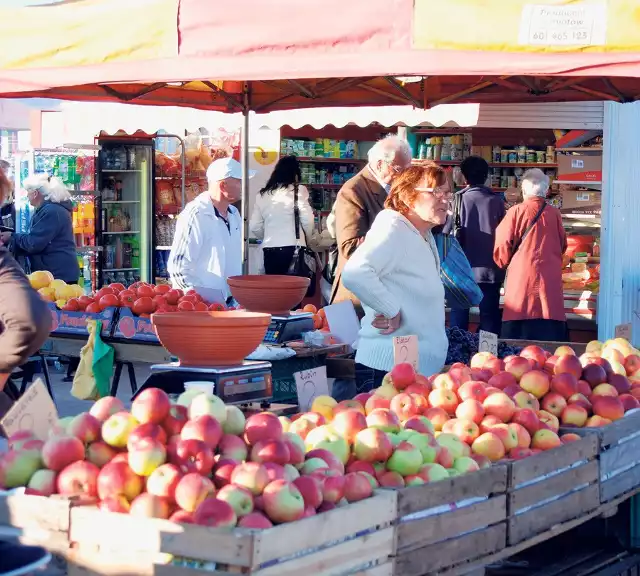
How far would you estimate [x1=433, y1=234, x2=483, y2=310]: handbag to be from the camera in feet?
18.0

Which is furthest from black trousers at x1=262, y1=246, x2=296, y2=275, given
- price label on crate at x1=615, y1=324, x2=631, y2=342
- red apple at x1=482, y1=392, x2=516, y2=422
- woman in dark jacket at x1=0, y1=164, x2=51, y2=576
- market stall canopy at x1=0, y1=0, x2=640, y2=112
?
woman in dark jacket at x1=0, y1=164, x2=51, y2=576

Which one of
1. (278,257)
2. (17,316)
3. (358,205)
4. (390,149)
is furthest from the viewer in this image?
(278,257)

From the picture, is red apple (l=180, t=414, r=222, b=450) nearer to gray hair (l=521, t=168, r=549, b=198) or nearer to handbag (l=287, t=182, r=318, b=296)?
gray hair (l=521, t=168, r=549, b=198)

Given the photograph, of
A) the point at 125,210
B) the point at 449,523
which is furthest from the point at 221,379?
the point at 125,210

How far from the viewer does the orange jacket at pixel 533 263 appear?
7.96m

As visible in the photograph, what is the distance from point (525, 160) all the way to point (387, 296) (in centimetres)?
823

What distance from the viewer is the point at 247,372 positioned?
14.8 feet

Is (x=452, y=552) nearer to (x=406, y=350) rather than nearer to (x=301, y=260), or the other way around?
(x=406, y=350)

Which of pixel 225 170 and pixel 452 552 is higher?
pixel 225 170

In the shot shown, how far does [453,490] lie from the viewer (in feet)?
10.5

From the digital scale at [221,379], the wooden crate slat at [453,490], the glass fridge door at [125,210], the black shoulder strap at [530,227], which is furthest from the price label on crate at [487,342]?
the glass fridge door at [125,210]

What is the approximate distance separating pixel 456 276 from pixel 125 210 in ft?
27.0

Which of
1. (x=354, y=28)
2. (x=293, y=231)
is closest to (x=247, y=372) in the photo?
(x=354, y=28)

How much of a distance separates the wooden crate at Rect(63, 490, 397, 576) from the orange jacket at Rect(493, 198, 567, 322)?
212 inches
